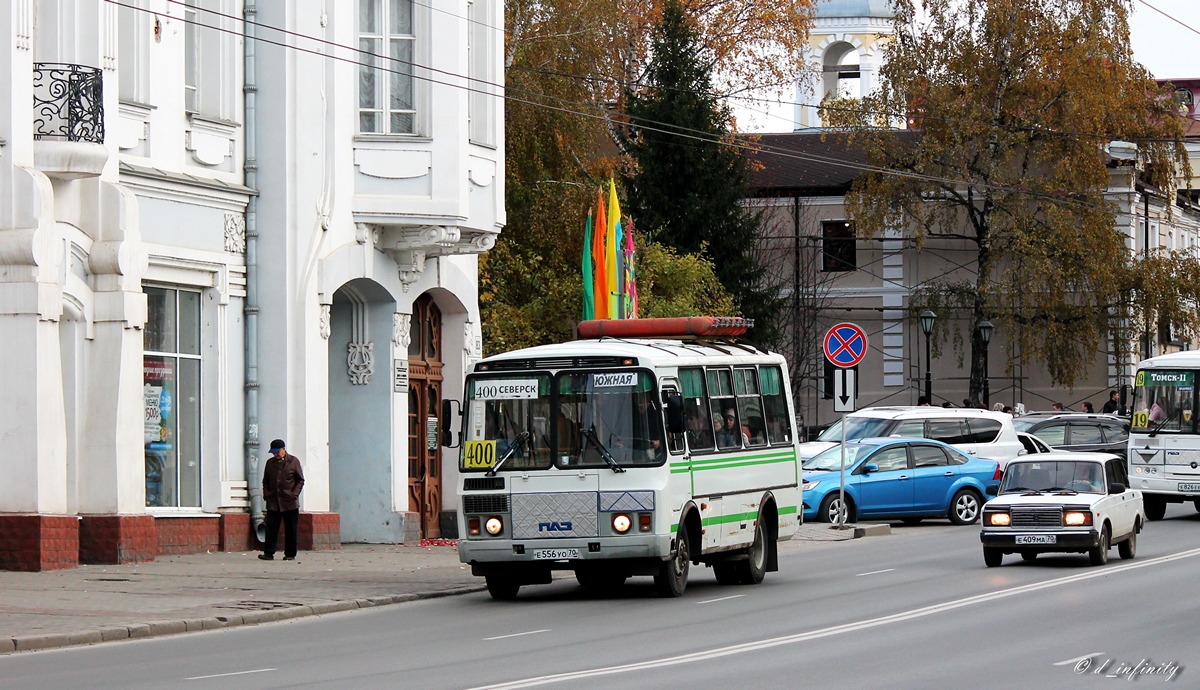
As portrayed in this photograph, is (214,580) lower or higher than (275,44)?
lower

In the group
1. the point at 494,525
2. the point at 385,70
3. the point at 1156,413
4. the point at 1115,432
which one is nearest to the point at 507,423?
the point at 494,525

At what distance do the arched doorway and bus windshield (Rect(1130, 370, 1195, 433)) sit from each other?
40.4 feet

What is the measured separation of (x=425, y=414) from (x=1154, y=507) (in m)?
12.9

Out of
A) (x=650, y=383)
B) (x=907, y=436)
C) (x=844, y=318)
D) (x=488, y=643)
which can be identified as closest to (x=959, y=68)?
(x=844, y=318)

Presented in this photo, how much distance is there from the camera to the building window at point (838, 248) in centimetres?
6544

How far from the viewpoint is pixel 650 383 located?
66.0 ft

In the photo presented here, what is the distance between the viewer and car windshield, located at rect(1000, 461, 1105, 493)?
78.8ft

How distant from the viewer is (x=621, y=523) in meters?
19.7

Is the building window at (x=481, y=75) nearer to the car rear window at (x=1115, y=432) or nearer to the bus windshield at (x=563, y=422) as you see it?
the bus windshield at (x=563, y=422)

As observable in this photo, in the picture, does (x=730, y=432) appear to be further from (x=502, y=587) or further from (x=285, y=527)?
(x=285, y=527)

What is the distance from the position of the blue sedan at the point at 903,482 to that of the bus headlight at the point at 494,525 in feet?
44.5

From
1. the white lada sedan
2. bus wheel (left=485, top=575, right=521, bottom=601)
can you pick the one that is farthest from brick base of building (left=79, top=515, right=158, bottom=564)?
the white lada sedan

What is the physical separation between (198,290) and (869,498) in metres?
12.4

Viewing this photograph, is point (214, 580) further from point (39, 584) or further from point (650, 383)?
point (650, 383)
